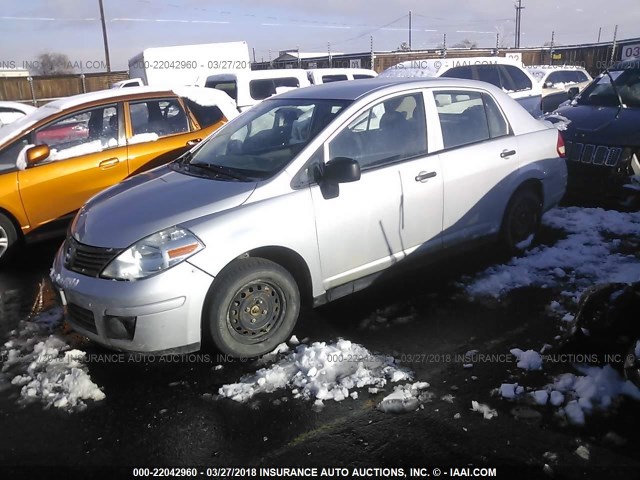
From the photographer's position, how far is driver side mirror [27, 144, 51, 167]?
5.43 m

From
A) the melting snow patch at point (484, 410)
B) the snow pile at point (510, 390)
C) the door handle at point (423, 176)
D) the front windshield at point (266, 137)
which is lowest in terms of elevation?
the melting snow patch at point (484, 410)

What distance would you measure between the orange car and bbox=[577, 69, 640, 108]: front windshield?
5238 millimetres

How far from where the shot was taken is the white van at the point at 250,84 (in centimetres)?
1116

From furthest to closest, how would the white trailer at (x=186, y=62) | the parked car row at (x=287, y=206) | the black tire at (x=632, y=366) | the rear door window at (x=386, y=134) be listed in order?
the white trailer at (x=186, y=62) < the rear door window at (x=386, y=134) < the parked car row at (x=287, y=206) < the black tire at (x=632, y=366)

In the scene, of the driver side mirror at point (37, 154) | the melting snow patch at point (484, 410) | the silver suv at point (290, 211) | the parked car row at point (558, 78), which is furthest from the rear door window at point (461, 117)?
the parked car row at point (558, 78)

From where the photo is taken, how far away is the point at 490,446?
268 centimetres

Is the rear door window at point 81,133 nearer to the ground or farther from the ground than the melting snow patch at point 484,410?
farther from the ground

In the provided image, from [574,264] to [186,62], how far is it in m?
18.2

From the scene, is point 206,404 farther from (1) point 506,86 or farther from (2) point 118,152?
(1) point 506,86

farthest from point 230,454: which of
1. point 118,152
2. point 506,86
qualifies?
point 506,86

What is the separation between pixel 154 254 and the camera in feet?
10.5

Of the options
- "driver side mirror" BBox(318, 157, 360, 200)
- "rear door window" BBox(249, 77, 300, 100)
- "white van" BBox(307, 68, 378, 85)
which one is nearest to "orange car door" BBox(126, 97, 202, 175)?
"driver side mirror" BBox(318, 157, 360, 200)

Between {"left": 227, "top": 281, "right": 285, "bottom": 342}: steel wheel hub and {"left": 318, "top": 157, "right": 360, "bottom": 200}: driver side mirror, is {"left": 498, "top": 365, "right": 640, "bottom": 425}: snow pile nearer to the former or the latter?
{"left": 227, "top": 281, "right": 285, "bottom": 342}: steel wheel hub

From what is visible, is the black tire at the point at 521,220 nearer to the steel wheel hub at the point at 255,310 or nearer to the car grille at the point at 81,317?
the steel wheel hub at the point at 255,310
